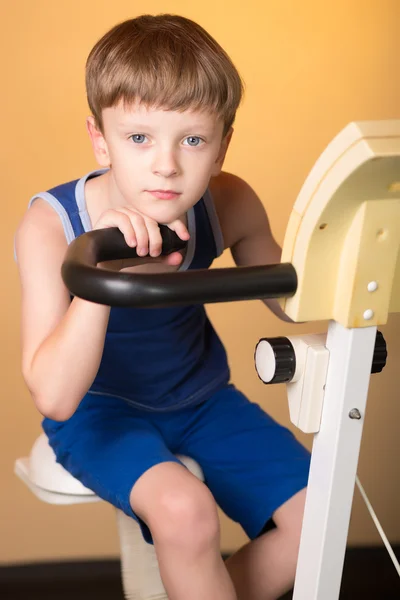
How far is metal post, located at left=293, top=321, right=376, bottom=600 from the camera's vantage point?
883 mm

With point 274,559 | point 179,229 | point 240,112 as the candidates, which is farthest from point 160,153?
point 240,112

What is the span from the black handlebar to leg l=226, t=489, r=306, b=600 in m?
0.48

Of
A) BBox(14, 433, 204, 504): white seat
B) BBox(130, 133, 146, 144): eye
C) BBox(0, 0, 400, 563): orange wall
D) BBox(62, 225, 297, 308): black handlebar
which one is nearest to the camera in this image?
BBox(62, 225, 297, 308): black handlebar

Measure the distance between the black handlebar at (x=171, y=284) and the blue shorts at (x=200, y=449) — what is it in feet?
1.37

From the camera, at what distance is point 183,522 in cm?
109

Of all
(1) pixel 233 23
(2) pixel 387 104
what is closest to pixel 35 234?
(1) pixel 233 23

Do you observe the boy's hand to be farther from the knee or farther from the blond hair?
the knee

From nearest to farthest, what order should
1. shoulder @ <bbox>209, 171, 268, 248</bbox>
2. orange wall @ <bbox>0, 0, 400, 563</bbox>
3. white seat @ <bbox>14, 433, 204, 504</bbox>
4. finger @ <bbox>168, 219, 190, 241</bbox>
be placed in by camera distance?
finger @ <bbox>168, 219, 190, 241</bbox>, white seat @ <bbox>14, 433, 204, 504</bbox>, shoulder @ <bbox>209, 171, 268, 248</bbox>, orange wall @ <bbox>0, 0, 400, 563</bbox>

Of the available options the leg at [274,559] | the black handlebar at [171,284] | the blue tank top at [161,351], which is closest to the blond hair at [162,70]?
the blue tank top at [161,351]

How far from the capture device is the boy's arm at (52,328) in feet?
3.45

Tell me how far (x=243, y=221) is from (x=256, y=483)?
0.45 meters

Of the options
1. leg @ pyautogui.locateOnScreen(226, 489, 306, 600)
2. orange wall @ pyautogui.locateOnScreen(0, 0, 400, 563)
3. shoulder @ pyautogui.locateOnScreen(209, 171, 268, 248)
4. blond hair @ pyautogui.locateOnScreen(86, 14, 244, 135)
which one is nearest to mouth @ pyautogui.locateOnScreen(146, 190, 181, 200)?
blond hair @ pyautogui.locateOnScreen(86, 14, 244, 135)

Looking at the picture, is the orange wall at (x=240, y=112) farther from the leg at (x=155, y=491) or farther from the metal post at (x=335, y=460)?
the metal post at (x=335, y=460)

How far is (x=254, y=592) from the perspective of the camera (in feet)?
4.13
